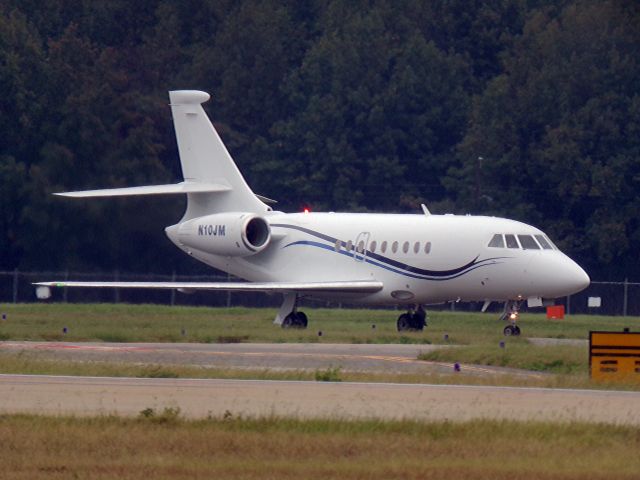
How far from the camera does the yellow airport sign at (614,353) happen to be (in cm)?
2134

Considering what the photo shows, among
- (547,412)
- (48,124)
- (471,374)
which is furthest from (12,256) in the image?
(547,412)

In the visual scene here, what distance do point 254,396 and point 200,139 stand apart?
22482 mm

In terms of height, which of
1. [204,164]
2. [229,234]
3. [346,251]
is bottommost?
[346,251]

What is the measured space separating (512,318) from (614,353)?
41.8 ft

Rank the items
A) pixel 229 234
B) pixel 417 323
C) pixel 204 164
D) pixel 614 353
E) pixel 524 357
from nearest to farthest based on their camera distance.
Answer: pixel 614 353 → pixel 524 357 → pixel 417 323 → pixel 229 234 → pixel 204 164

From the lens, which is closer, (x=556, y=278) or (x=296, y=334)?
(x=296, y=334)

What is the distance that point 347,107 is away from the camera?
7106cm

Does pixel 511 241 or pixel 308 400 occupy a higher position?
pixel 511 241

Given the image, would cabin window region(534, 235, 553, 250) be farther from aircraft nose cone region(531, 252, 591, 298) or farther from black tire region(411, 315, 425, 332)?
black tire region(411, 315, 425, 332)

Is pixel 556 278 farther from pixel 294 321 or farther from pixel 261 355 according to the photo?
pixel 261 355

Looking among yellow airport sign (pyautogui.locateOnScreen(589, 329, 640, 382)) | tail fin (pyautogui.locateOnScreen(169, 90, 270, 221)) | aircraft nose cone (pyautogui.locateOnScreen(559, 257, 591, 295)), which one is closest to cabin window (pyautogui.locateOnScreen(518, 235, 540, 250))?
aircraft nose cone (pyautogui.locateOnScreen(559, 257, 591, 295))

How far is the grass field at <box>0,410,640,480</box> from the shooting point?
41.7ft

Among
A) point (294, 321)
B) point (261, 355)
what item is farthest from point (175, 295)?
point (261, 355)

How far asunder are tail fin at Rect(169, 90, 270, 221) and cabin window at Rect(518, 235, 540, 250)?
7.82 metres
